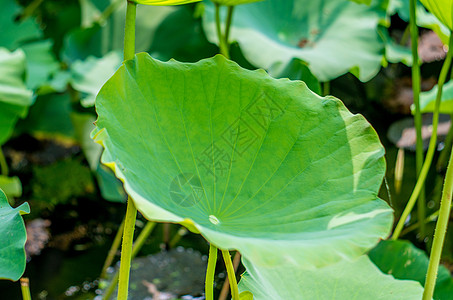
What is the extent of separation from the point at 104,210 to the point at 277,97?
123 centimetres

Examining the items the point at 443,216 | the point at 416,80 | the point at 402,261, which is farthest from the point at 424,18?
the point at 443,216

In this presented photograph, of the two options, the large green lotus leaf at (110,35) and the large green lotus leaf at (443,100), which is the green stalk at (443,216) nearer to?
the large green lotus leaf at (443,100)

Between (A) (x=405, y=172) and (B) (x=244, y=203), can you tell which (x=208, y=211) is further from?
(A) (x=405, y=172)

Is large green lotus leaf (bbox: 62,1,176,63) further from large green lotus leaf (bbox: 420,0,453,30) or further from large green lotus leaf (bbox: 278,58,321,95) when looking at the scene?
large green lotus leaf (bbox: 420,0,453,30)

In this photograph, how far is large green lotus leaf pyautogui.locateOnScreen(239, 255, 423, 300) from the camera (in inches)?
34.8

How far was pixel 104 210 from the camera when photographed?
1934 millimetres

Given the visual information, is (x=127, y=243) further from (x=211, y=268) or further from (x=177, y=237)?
(x=177, y=237)

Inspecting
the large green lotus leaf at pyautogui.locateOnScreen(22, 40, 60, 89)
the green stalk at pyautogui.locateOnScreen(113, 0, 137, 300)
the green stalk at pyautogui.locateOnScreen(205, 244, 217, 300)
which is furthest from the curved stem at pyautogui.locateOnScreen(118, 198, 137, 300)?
the large green lotus leaf at pyautogui.locateOnScreen(22, 40, 60, 89)

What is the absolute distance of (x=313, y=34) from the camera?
1687mm

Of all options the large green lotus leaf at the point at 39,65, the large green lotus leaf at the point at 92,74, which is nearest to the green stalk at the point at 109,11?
the large green lotus leaf at the point at 39,65

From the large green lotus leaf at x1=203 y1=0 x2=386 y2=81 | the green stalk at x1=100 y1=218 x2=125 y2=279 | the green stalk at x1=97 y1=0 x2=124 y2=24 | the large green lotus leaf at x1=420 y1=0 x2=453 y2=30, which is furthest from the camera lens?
the green stalk at x1=97 y1=0 x2=124 y2=24

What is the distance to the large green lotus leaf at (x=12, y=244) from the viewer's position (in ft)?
2.47

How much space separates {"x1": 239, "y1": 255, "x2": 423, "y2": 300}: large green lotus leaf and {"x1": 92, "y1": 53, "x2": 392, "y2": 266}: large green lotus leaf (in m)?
0.16

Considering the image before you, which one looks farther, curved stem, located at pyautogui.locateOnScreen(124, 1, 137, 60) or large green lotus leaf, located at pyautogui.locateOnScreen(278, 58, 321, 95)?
large green lotus leaf, located at pyautogui.locateOnScreen(278, 58, 321, 95)
